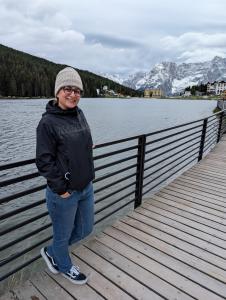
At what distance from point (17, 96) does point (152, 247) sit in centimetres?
10110

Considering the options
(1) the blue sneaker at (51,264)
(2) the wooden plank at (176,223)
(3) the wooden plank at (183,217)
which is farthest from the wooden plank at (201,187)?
(1) the blue sneaker at (51,264)

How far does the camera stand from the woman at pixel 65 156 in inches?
105

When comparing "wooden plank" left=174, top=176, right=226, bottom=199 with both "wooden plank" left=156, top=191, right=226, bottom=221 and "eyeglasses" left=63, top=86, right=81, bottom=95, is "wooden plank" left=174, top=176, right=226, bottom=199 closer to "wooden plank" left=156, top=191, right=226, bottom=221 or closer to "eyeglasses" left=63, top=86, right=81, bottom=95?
"wooden plank" left=156, top=191, right=226, bottom=221

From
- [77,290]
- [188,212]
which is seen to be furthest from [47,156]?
[188,212]

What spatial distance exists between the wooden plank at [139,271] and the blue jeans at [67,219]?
71 cm

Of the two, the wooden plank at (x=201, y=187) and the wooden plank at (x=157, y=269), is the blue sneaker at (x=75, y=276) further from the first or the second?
the wooden plank at (x=201, y=187)

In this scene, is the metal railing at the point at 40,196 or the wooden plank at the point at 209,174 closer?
the metal railing at the point at 40,196

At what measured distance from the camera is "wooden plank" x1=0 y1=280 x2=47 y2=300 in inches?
122

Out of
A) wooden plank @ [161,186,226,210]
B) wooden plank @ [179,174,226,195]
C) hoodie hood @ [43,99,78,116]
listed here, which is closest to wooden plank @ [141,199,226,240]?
wooden plank @ [161,186,226,210]

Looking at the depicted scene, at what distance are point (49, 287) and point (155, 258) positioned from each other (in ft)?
4.61

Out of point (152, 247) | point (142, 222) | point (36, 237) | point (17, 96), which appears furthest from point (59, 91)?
point (17, 96)

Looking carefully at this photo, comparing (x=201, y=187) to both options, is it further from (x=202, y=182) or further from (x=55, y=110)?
(x=55, y=110)

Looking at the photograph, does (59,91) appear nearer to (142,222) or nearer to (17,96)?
(142,222)

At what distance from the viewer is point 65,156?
2.72m
